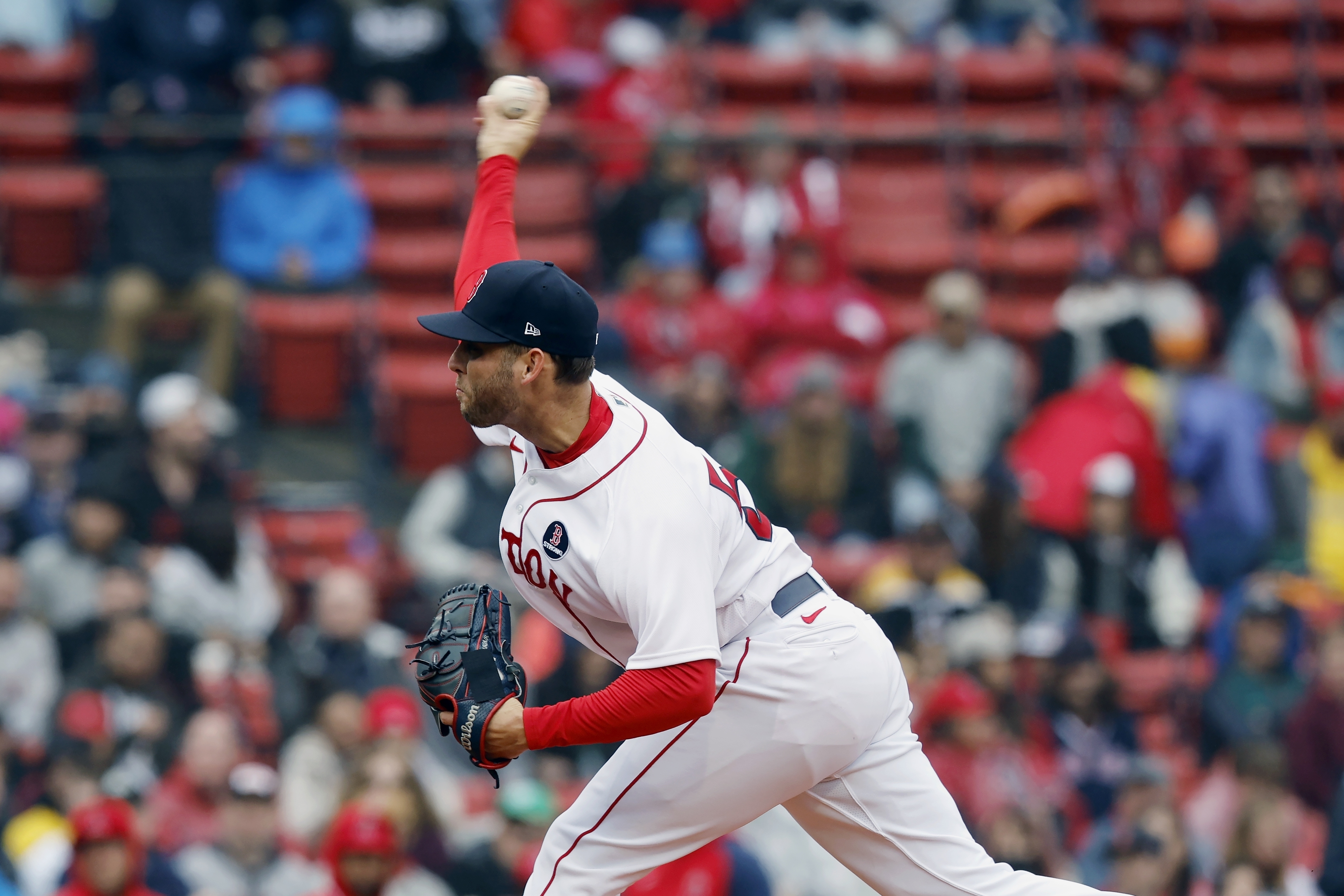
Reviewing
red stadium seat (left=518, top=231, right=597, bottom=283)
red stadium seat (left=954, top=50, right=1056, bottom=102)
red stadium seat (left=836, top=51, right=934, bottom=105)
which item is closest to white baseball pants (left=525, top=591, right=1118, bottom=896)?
red stadium seat (left=518, top=231, right=597, bottom=283)

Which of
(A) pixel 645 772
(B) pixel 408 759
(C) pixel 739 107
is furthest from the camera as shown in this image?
Result: (C) pixel 739 107

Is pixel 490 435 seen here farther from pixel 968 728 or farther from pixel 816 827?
pixel 968 728

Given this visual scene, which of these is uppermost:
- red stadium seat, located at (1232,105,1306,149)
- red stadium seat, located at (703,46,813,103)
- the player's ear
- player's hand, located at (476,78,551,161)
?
player's hand, located at (476,78,551,161)

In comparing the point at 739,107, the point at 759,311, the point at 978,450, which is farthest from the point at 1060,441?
the point at 739,107

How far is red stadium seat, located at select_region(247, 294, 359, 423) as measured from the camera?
7.93 metres

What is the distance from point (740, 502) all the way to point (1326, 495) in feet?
17.3

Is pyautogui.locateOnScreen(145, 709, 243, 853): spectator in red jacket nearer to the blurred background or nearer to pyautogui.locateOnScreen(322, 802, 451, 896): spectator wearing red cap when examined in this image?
the blurred background

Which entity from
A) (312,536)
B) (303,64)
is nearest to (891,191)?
(303,64)

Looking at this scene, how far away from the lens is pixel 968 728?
617cm

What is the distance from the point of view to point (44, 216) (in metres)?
8.24

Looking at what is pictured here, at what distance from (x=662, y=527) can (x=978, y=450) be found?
4.96 m

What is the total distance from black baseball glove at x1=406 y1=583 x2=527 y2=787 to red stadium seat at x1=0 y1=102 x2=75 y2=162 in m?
5.07

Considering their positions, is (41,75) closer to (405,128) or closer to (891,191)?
(405,128)

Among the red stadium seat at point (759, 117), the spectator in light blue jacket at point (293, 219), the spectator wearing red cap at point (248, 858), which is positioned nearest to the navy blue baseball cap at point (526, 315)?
the spectator wearing red cap at point (248, 858)
